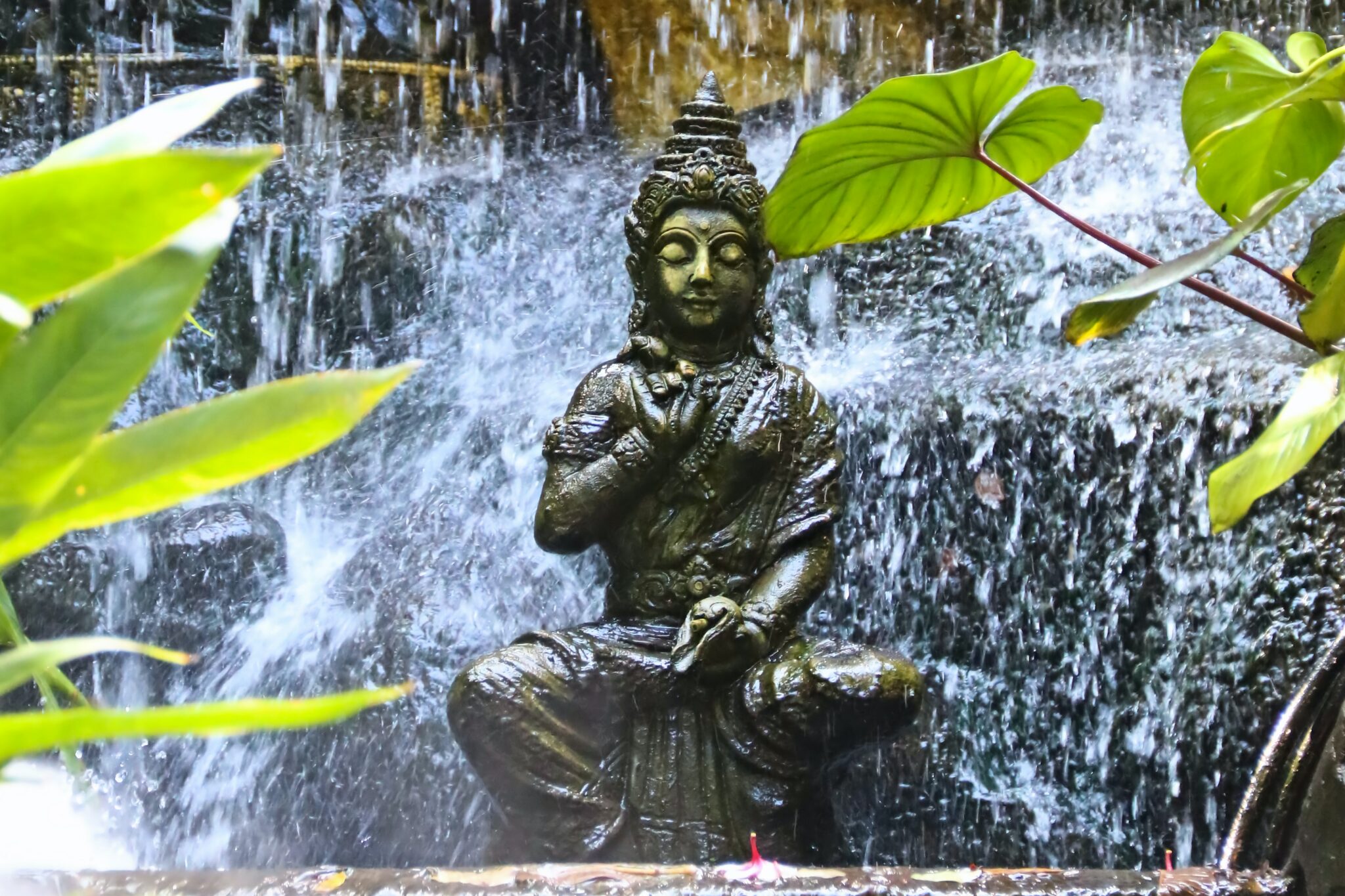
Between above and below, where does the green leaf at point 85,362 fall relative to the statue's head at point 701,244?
above

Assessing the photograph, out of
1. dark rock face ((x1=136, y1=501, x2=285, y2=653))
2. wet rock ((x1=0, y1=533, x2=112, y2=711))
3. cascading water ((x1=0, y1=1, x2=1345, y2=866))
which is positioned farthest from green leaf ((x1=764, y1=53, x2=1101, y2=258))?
wet rock ((x1=0, y1=533, x2=112, y2=711))

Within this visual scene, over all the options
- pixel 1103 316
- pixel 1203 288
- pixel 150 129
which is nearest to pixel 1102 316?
pixel 1103 316

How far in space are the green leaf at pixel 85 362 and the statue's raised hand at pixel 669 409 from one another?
8.82ft

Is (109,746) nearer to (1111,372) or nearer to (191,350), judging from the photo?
(191,350)

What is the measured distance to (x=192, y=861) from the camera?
3957 mm

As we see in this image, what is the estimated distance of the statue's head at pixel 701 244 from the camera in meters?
3.16

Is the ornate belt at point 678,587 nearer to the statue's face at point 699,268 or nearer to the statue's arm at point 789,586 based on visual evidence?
the statue's arm at point 789,586

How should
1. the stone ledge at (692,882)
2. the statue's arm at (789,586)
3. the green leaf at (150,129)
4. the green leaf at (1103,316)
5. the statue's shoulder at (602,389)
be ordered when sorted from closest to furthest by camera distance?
the green leaf at (150,129)
the green leaf at (1103,316)
the stone ledge at (692,882)
the statue's arm at (789,586)
the statue's shoulder at (602,389)

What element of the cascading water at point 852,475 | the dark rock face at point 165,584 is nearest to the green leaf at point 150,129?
the cascading water at point 852,475

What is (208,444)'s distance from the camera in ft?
1.45

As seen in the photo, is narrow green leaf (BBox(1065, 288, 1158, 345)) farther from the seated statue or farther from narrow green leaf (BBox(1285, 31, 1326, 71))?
the seated statue

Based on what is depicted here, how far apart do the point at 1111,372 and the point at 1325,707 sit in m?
2.32

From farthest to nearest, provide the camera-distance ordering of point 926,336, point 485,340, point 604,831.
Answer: point 485,340
point 926,336
point 604,831

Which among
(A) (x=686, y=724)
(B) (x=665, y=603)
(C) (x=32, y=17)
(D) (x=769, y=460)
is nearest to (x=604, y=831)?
(A) (x=686, y=724)
